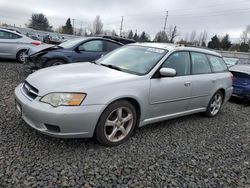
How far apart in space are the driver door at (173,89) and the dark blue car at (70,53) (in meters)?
3.49

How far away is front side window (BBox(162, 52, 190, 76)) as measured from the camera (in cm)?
405

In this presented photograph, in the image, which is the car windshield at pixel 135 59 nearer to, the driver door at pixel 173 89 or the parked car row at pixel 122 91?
the parked car row at pixel 122 91

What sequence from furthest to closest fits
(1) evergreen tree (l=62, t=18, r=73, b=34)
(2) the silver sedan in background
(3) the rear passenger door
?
(1) evergreen tree (l=62, t=18, r=73, b=34), (2) the silver sedan in background, (3) the rear passenger door

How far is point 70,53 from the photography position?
6793mm

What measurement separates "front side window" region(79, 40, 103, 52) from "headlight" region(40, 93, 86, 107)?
4376 mm

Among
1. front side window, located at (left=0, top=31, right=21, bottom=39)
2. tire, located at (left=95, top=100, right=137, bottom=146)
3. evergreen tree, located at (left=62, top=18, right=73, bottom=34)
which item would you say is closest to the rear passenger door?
tire, located at (left=95, top=100, right=137, bottom=146)

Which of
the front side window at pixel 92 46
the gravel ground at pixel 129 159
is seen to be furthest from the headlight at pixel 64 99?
the front side window at pixel 92 46

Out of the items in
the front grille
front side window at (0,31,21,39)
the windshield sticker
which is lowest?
the front grille

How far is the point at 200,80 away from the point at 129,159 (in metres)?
2.29

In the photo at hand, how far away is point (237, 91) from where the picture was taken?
22.9ft

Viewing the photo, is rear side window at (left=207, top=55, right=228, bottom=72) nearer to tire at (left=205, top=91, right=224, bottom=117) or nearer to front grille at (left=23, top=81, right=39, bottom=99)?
tire at (left=205, top=91, right=224, bottom=117)

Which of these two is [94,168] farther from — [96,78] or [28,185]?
[96,78]

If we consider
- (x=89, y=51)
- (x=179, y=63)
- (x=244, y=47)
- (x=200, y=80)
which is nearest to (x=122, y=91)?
(x=179, y=63)

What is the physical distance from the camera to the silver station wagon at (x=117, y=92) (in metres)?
2.93
